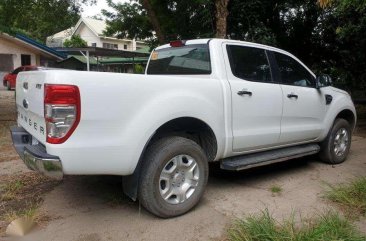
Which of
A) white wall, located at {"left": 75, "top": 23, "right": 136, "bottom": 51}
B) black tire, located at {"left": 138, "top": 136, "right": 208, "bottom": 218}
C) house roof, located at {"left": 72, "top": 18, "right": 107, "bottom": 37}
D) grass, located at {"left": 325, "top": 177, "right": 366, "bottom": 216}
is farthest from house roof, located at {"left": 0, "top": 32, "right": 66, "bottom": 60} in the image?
grass, located at {"left": 325, "top": 177, "right": 366, "bottom": 216}

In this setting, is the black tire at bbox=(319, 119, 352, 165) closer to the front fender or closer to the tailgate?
the front fender

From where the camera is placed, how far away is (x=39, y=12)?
42.2 feet

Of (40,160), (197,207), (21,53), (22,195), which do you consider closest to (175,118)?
(197,207)

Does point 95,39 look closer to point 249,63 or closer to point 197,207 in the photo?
point 249,63

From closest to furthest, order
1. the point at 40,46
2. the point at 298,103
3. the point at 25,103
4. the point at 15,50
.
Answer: the point at 25,103 → the point at 298,103 → the point at 40,46 → the point at 15,50

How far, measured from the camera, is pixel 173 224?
390 centimetres

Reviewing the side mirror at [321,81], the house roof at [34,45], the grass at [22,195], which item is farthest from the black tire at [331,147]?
the house roof at [34,45]

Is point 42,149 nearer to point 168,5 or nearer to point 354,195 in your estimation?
point 354,195

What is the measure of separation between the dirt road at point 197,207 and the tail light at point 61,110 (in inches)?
40.3

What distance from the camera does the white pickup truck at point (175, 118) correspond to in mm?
3314

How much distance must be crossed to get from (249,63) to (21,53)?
25909mm

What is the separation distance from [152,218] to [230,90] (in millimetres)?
1631

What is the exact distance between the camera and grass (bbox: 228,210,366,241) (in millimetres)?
3338

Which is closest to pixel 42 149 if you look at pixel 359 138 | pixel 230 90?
pixel 230 90
